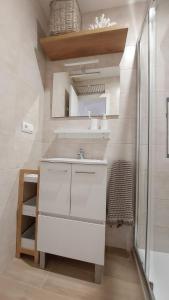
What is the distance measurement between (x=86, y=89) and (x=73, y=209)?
121cm

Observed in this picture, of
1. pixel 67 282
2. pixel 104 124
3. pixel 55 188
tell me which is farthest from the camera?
pixel 104 124

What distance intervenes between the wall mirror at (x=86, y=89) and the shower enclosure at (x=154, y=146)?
0.29m

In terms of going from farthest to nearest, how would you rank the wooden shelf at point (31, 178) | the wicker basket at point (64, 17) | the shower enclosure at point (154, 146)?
the wicker basket at point (64, 17), the wooden shelf at point (31, 178), the shower enclosure at point (154, 146)

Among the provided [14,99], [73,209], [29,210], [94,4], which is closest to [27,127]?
[14,99]

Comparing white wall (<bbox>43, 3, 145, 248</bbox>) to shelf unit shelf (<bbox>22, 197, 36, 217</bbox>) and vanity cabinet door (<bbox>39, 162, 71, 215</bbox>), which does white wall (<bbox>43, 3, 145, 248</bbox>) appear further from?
shelf unit shelf (<bbox>22, 197, 36, 217</bbox>)

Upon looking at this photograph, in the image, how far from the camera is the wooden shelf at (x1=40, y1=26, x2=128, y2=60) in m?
1.43

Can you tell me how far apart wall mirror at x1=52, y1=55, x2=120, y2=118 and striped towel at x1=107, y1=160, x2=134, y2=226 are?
561mm

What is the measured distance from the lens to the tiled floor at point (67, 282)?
3.32 ft

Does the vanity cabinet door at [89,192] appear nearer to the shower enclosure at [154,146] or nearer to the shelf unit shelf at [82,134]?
the shower enclosure at [154,146]

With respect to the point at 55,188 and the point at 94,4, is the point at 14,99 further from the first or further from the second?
the point at 94,4

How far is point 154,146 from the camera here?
132 cm

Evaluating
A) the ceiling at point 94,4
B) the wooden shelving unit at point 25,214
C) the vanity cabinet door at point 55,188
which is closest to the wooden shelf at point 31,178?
the wooden shelving unit at point 25,214

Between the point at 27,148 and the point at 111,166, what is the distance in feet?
2.74

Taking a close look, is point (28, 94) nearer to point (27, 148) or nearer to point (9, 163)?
point (27, 148)
